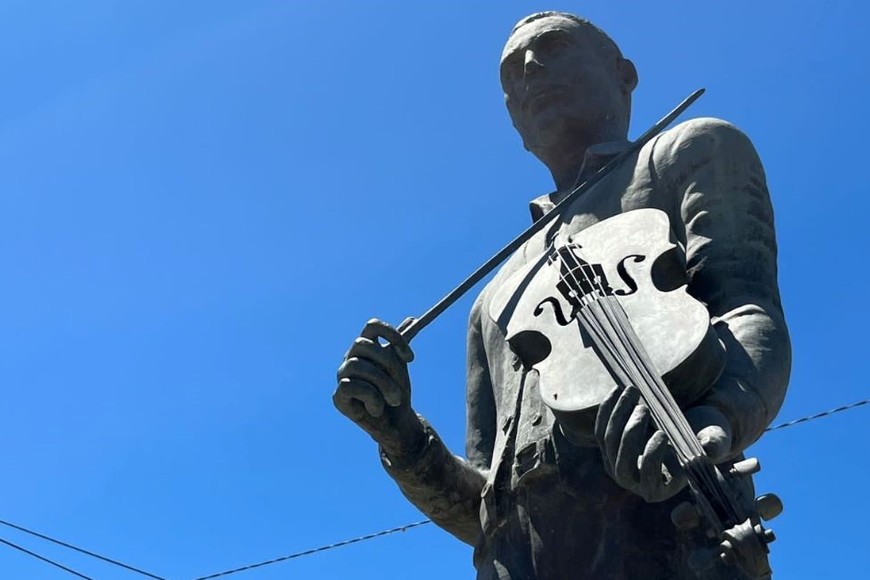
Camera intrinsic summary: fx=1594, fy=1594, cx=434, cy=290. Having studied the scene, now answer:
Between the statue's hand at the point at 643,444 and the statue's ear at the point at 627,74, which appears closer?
the statue's hand at the point at 643,444

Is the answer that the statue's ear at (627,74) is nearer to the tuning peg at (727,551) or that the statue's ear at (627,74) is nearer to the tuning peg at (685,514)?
the tuning peg at (685,514)

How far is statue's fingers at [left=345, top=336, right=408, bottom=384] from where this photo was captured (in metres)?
4.93

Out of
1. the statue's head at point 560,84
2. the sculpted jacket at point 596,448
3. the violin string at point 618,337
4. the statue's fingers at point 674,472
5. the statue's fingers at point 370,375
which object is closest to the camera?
the statue's fingers at point 674,472

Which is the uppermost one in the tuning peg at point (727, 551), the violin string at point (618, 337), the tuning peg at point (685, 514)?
the violin string at point (618, 337)

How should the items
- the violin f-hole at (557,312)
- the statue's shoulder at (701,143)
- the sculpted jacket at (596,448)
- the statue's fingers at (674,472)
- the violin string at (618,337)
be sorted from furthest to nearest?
1. the statue's shoulder at (701,143)
2. the violin f-hole at (557,312)
3. the sculpted jacket at (596,448)
4. the violin string at (618,337)
5. the statue's fingers at (674,472)

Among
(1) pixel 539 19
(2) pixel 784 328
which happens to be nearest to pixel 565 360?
(2) pixel 784 328

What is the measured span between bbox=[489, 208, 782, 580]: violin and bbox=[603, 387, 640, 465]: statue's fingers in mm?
46

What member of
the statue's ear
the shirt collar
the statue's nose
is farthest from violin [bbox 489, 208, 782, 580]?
the statue's ear

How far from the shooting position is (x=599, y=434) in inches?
166

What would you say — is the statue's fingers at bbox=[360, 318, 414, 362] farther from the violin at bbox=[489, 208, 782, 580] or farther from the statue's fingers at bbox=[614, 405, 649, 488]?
the statue's fingers at bbox=[614, 405, 649, 488]

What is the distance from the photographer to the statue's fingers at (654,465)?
3.98 metres

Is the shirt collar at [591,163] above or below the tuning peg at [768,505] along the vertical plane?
above

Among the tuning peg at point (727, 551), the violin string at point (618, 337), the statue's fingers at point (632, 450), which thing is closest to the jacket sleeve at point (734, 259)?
the violin string at point (618, 337)

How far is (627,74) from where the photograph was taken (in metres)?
6.35
